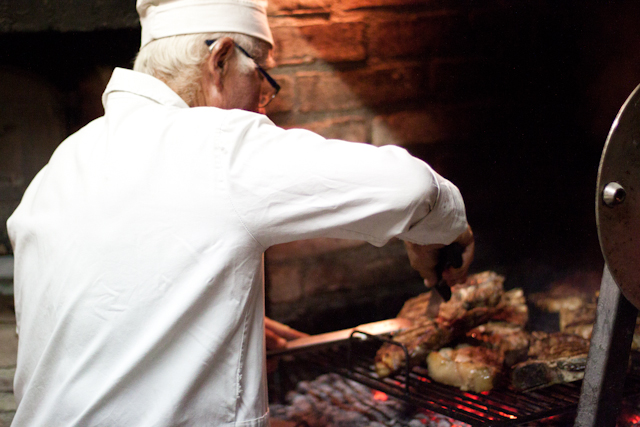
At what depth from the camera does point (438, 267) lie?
1613 mm

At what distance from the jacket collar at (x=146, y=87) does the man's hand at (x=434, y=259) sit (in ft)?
2.40

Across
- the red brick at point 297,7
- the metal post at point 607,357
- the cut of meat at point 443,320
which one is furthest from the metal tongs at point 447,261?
the red brick at point 297,7

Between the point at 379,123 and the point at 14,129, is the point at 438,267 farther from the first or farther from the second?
the point at 14,129

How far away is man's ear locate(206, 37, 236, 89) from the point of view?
4.54 ft

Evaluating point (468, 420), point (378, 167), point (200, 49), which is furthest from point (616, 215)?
point (200, 49)

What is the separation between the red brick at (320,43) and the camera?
80.0 inches

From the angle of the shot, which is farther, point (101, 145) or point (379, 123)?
point (379, 123)

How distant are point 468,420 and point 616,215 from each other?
23.3 inches

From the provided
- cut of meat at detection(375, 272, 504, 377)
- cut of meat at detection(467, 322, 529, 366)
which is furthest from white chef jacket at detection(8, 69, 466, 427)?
cut of meat at detection(467, 322, 529, 366)

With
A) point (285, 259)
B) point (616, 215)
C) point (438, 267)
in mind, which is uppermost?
point (616, 215)

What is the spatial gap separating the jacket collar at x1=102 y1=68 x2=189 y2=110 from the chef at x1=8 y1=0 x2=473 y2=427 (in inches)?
2.6

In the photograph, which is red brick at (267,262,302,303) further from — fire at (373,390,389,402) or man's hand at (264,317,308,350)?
fire at (373,390,389,402)

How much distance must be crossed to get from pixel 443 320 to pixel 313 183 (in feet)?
3.27

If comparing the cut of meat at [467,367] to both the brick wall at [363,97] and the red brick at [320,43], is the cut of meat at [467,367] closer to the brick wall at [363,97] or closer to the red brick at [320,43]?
the brick wall at [363,97]
